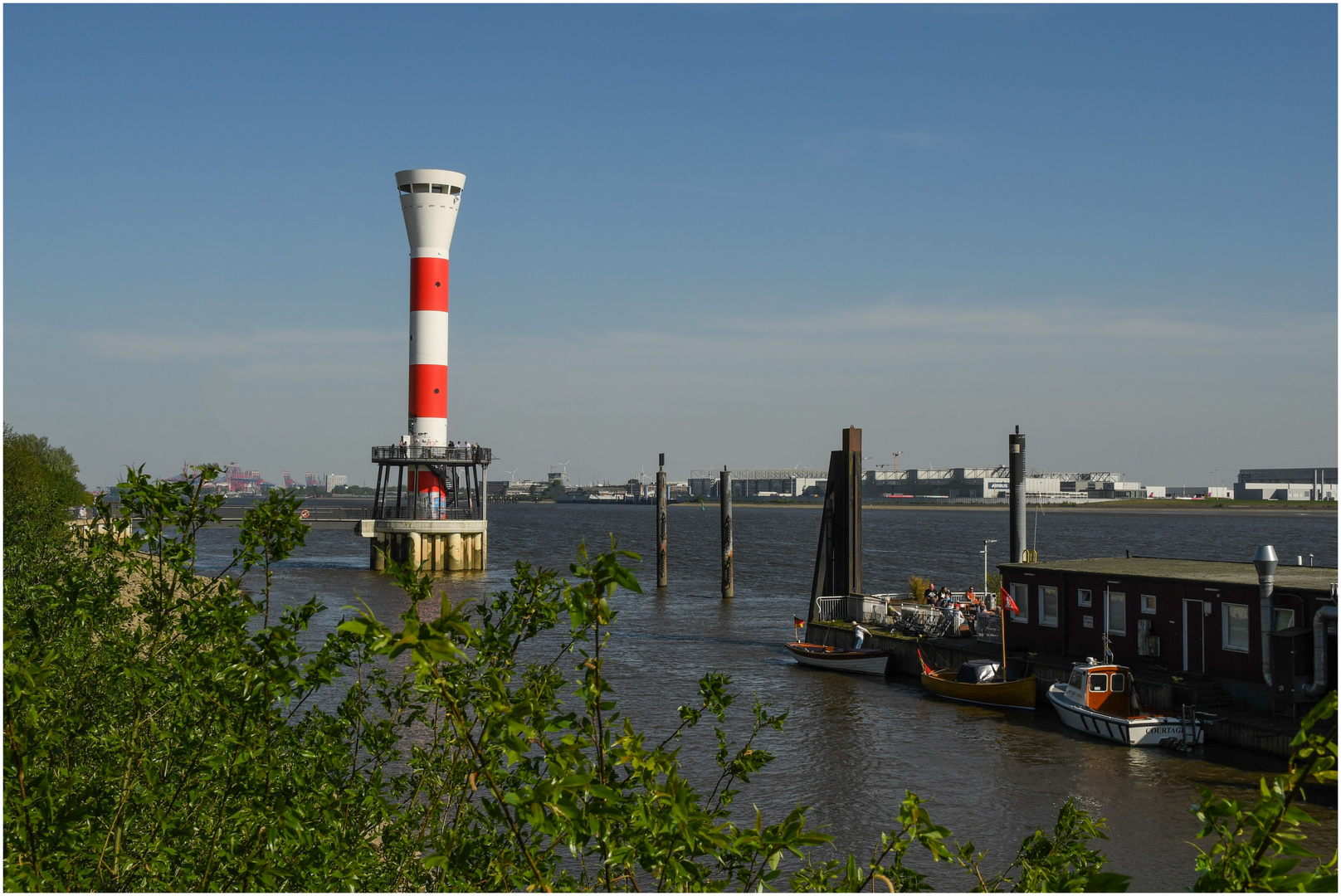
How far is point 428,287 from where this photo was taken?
233 feet

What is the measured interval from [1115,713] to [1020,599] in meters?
6.77

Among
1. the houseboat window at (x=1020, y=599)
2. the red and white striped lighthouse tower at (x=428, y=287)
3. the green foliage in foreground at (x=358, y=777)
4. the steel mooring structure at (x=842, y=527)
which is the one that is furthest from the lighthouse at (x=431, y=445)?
the green foliage in foreground at (x=358, y=777)

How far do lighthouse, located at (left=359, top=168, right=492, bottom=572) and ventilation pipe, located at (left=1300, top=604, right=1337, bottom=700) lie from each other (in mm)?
54917

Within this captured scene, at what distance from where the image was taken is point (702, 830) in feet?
14.2

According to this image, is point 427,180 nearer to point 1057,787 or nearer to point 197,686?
point 1057,787

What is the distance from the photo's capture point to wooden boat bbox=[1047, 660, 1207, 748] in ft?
82.9

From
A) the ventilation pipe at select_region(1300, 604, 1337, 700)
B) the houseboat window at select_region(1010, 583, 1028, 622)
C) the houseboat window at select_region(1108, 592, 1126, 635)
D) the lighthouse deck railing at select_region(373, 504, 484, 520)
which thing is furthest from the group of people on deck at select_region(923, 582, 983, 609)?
the lighthouse deck railing at select_region(373, 504, 484, 520)

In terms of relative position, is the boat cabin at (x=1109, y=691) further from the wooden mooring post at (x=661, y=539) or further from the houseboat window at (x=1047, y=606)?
the wooden mooring post at (x=661, y=539)

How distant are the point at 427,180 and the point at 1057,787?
60358mm

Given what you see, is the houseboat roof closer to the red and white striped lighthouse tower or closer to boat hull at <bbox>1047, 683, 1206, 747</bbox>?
boat hull at <bbox>1047, 683, 1206, 747</bbox>

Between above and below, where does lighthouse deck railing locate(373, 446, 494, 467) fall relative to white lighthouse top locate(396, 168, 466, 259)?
below

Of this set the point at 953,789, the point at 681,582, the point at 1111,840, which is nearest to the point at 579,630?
the point at 1111,840

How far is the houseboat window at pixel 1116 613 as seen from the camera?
2970cm

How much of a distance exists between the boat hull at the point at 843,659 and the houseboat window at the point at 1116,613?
7.79 m
